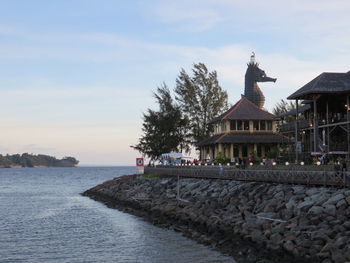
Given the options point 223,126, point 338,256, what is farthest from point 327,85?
point 338,256

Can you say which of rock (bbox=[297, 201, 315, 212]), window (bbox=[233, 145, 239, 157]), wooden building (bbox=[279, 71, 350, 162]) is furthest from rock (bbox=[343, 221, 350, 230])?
window (bbox=[233, 145, 239, 157])

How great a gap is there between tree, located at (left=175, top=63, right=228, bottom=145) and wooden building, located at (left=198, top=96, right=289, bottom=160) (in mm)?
14809

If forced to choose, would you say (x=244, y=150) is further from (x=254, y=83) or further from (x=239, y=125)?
(x=254, y=83)

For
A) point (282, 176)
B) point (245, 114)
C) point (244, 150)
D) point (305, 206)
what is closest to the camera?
point (305, 206)

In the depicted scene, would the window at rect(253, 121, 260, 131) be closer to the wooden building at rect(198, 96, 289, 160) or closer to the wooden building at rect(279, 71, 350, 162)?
the wooden building at rect(198, 96, 289, 160)

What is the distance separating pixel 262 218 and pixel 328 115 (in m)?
24.3

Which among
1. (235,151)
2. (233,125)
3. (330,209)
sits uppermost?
(233,125)

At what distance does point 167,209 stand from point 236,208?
9.47 metres

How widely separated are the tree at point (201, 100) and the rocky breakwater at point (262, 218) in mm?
38453

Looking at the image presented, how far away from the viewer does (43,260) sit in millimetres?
27062

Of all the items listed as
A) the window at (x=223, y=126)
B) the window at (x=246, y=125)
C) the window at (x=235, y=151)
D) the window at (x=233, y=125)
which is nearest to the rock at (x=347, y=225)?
the window at (x=235, y=151)

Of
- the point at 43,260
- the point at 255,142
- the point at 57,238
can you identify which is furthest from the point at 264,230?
the point at 255,142

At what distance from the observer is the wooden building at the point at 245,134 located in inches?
2547

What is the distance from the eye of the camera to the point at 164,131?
276 feet
